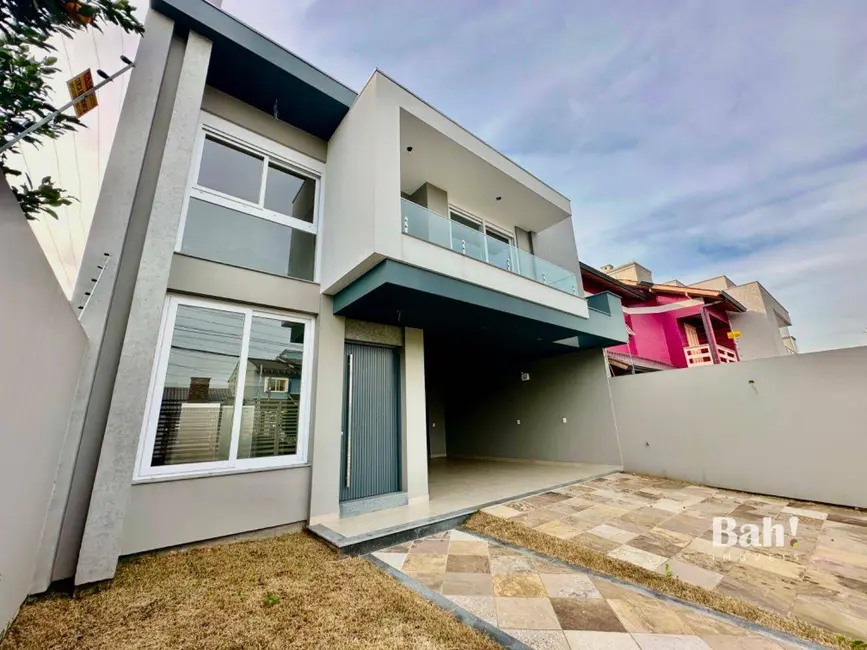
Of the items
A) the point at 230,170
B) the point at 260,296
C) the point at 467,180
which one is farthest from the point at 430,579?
the point at 467,180

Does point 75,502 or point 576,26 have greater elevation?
point 576,26

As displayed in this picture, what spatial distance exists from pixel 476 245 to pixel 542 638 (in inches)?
186

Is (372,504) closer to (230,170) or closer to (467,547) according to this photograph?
(467,547)

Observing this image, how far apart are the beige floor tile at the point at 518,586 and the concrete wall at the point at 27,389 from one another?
3.48 m

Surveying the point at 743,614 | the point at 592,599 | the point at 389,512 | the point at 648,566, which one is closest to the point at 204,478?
the point at 389,512

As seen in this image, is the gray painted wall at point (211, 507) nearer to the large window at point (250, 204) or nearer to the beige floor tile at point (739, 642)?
the large window at point (250, 204)

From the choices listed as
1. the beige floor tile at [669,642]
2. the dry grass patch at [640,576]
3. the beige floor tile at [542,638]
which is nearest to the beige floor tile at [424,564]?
the dry grass patch at [640,576]

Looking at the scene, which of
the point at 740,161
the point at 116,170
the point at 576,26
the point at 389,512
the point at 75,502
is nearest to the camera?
the point at 75,502

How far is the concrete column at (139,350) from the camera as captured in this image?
2881 mm

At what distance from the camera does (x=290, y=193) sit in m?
5.36

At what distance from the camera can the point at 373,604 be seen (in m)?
2.63

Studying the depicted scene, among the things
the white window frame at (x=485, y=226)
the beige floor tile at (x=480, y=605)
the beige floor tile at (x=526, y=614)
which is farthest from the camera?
the white window frame at (x=485, y=226)

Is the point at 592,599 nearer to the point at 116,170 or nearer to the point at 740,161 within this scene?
the point at 116,170

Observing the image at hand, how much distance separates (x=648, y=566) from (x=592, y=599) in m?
0.98
